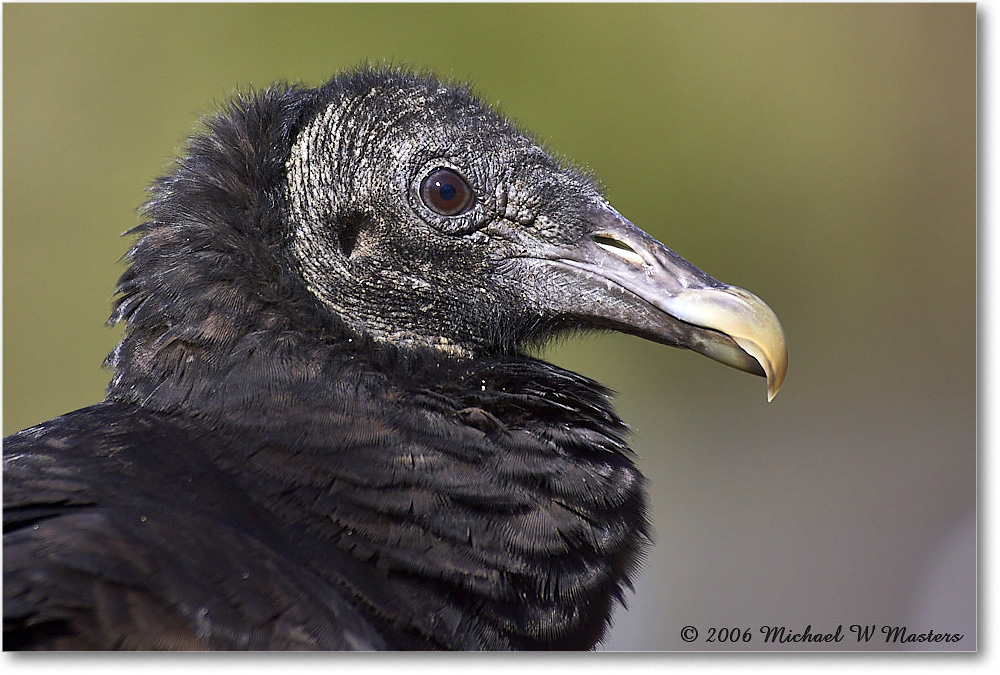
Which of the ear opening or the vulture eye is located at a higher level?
the vulture eye

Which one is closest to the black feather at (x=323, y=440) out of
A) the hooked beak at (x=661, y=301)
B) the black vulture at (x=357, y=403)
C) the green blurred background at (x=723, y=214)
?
the black vulture at (x=357, y=403)

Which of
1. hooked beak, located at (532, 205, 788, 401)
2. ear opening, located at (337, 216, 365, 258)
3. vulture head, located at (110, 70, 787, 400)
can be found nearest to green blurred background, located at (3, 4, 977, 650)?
vulture head, located at (110, 70, 787, 400)

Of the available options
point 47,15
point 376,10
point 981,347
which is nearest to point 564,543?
point 981,347

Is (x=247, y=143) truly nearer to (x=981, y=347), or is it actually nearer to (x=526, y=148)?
(x=526, y=148)

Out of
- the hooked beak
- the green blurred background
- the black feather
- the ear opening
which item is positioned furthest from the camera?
the green blurred background

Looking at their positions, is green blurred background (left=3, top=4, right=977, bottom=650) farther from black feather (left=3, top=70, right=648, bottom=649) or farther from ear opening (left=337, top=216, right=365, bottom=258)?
ear opening (left=337, top=216, right=365, bottom=258)

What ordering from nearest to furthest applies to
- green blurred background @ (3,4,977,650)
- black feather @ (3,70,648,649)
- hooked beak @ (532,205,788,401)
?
black feather @ (3,70,648,649) < hooked beak @ (532,205,788,401) < green blurred background @ (3,4,977,650)
